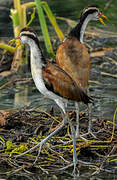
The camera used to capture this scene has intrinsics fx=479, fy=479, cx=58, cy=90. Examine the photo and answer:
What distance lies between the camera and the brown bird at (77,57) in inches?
266

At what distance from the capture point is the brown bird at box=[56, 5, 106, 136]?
675 cm

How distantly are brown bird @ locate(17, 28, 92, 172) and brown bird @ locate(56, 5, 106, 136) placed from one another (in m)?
0.27

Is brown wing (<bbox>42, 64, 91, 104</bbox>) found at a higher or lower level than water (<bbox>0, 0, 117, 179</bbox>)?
higher

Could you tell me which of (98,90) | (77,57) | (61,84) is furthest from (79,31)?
(98,90)

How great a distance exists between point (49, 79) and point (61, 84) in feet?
0.60

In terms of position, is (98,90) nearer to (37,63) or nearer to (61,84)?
(61,84)

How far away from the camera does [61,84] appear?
6.21 m

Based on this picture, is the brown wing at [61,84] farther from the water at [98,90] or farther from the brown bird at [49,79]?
the water at [98,90]

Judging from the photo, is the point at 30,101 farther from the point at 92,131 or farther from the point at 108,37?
the point at 108,37

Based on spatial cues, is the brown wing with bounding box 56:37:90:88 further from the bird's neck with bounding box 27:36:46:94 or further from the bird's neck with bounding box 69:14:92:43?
the bird's neck with bounding box 27:36:46:94

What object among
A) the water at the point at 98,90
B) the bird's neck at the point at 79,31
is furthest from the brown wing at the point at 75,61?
the water at the point at 98,90

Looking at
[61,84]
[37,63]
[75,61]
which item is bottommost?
[61,84]

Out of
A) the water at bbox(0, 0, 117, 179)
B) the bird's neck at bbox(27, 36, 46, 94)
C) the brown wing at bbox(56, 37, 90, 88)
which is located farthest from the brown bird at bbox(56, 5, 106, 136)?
the water at bbox(0, 0, 117, 179)

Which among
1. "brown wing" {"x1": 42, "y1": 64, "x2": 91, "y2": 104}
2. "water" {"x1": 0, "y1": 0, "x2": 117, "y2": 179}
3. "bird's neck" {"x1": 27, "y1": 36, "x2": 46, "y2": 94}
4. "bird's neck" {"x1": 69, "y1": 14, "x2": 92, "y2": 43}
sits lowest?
"water" {"x1": 0, "y1": 0, "x2": 117, "y2": 179}
